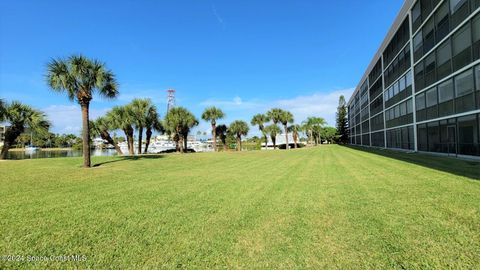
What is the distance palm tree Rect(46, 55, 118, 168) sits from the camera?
15.0 metres

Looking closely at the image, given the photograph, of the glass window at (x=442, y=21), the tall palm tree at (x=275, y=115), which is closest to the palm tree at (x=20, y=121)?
the glass window at (x=442, y=21)

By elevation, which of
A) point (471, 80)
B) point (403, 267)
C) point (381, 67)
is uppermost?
point (381, 67)

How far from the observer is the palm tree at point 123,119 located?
34.0m

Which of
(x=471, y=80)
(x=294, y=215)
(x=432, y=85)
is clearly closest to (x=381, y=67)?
(x=432, y=85)

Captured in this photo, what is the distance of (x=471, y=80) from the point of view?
17.2m

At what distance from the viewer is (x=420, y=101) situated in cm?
2562

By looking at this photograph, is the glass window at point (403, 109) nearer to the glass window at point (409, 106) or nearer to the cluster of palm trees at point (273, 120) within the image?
the glass window at point (409, 106)

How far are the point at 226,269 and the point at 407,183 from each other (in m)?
7.76

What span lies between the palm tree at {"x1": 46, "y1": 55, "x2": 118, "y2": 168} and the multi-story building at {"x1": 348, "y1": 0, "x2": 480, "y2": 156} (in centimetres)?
2249

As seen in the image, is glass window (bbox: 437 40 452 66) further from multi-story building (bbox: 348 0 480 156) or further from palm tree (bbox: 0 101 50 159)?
palm tree (bbox: 0 101 50 159)

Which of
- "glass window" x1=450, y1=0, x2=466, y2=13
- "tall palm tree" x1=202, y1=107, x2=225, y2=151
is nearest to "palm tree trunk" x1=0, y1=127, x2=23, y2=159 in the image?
"tall palm tree" x1=202, y1=107, x2=225, y2=151

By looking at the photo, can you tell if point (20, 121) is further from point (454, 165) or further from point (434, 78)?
point (434, 78)

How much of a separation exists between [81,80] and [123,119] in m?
19.3

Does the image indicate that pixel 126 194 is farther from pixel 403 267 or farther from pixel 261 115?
pixel 261 115
